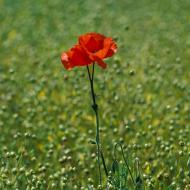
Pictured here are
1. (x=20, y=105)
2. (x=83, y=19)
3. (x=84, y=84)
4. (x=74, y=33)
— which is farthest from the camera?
(x=83, y=19)

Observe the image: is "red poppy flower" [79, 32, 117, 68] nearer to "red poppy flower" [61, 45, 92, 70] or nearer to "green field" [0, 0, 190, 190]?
"red poppy flower" [61, 45, 92, 70]

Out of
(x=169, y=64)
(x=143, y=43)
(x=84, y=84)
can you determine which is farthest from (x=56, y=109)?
(x=143, y=43)

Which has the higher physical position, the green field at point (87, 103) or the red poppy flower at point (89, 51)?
the red poppy flower at point (89, 51)

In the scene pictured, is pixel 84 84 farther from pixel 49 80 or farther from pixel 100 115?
pixel 100 115

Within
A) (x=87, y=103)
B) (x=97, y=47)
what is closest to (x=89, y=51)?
(x=97, y=47)

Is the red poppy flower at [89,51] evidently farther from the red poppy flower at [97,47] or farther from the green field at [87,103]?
the green field at [87,103]

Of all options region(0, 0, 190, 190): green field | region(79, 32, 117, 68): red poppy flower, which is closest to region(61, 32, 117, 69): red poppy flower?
region(79, 32, 117, 68): red poppy flower

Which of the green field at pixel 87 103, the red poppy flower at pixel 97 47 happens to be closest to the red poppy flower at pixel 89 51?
the red poppy flower at pixel 97 47
